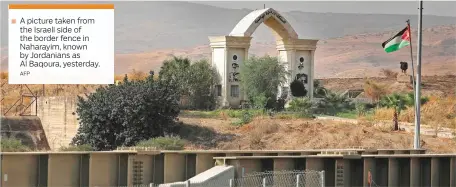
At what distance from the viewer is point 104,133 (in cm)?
4059

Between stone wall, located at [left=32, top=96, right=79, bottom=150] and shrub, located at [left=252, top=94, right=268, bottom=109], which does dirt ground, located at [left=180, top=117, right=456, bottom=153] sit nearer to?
shrub, located at [left=252, top=94, right=268, bottom=109]

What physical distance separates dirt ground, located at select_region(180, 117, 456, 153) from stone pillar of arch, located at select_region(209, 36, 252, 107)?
321 inches

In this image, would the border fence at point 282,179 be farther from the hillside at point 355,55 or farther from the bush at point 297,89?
the hillside at point 355,55

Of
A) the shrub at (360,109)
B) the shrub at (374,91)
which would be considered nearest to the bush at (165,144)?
the shrub at (360,109)

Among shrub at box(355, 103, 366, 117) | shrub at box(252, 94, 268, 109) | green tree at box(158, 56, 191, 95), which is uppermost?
green tree at box(158, 56, 191, 95)

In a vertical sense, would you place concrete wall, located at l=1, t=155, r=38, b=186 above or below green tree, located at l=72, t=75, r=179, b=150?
below

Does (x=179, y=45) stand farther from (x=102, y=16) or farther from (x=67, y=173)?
(x=67, y=173)

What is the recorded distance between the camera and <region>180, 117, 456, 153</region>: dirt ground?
39.2 m

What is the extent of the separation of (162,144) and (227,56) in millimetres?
17431

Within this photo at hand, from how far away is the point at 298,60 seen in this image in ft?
178

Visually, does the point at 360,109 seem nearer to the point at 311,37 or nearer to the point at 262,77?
the point at 262,77

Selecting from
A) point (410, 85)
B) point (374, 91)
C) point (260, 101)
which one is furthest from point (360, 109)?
point (410, 85)

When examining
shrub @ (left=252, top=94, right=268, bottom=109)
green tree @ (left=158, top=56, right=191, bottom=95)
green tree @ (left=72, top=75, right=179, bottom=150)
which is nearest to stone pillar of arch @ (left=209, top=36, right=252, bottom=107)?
green tree @ (left=158, top=56, right=191, bottom=95)

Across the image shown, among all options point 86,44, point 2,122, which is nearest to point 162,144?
point 86,44
